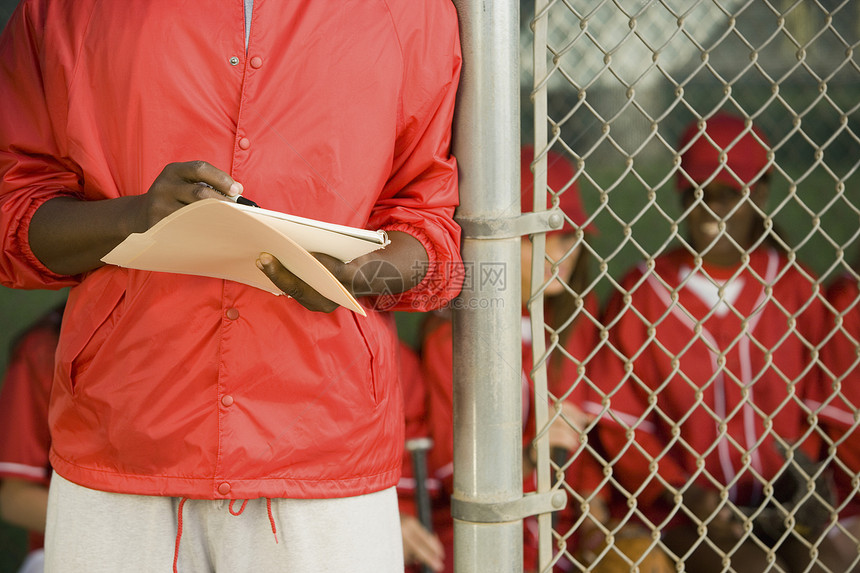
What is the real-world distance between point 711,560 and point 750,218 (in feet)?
3.65

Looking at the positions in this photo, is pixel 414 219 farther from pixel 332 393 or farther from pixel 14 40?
pixel 14 40

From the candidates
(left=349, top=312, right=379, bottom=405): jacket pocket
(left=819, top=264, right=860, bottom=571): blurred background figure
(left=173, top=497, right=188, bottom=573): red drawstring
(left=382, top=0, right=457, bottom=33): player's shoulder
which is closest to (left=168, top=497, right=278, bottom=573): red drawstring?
(left=173, top=497, right=188, bottom=573): red drawstring

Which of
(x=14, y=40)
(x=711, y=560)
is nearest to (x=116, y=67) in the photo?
(x=14, y=40)

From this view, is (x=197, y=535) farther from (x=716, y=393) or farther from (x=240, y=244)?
(x=716, y=393)

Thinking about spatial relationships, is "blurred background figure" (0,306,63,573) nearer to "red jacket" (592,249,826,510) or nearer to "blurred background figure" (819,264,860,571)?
"red jacket" (592,249,826,510)

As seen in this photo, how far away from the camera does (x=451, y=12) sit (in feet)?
3.76

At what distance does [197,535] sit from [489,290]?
0.55 meters

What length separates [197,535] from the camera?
1044mm


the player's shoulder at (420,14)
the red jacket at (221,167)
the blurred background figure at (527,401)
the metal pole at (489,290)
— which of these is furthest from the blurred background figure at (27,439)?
the player's shoulder at (420,14)

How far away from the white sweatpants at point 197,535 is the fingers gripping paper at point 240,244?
1.05 feet

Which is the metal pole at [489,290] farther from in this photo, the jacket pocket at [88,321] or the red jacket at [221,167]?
the jacket pocket at [88,321]

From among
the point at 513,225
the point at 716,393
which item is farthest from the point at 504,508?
the point at 716,393

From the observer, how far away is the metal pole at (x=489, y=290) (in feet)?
3.79

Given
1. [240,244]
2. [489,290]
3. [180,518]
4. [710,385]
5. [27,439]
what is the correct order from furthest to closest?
[710,385] → [27,439] → [489,290] → [180,518] → [240,244]
